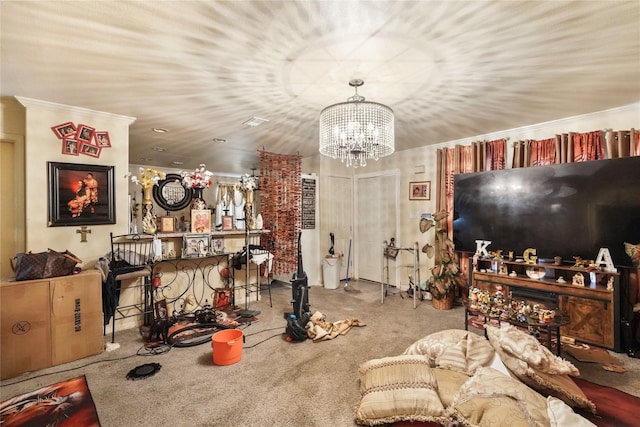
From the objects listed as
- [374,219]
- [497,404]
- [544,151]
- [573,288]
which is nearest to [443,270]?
[573,288]

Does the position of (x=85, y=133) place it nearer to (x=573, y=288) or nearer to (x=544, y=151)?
(x=544, y=151)

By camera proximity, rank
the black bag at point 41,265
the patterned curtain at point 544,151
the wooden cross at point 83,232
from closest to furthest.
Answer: the black bag at point 41,265
the wooden cross at point 83,232
the patterned curtain at point 544,151

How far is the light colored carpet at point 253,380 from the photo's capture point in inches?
74.6

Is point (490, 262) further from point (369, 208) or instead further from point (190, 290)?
point (190, 290)

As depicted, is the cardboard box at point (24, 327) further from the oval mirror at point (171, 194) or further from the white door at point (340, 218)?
the oval mirror at point (171, 194)

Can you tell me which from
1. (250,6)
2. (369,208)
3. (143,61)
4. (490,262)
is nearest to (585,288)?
(490,262)

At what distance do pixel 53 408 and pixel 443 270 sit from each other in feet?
13.9

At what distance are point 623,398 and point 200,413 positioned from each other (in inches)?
120

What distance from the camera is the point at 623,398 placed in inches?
79.7

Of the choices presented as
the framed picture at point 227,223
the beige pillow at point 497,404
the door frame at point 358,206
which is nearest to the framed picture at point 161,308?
the framed picture at point 227,223

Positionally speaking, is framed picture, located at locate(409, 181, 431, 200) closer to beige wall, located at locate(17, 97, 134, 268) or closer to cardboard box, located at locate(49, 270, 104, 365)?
beige wall, located at locate(17, 97, 134, 268)

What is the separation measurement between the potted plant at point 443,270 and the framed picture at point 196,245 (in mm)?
3216

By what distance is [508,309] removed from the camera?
8.98 feet

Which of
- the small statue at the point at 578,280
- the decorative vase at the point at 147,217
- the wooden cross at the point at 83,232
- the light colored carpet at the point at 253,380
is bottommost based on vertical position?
the light colored carpet at the point at 253,380
